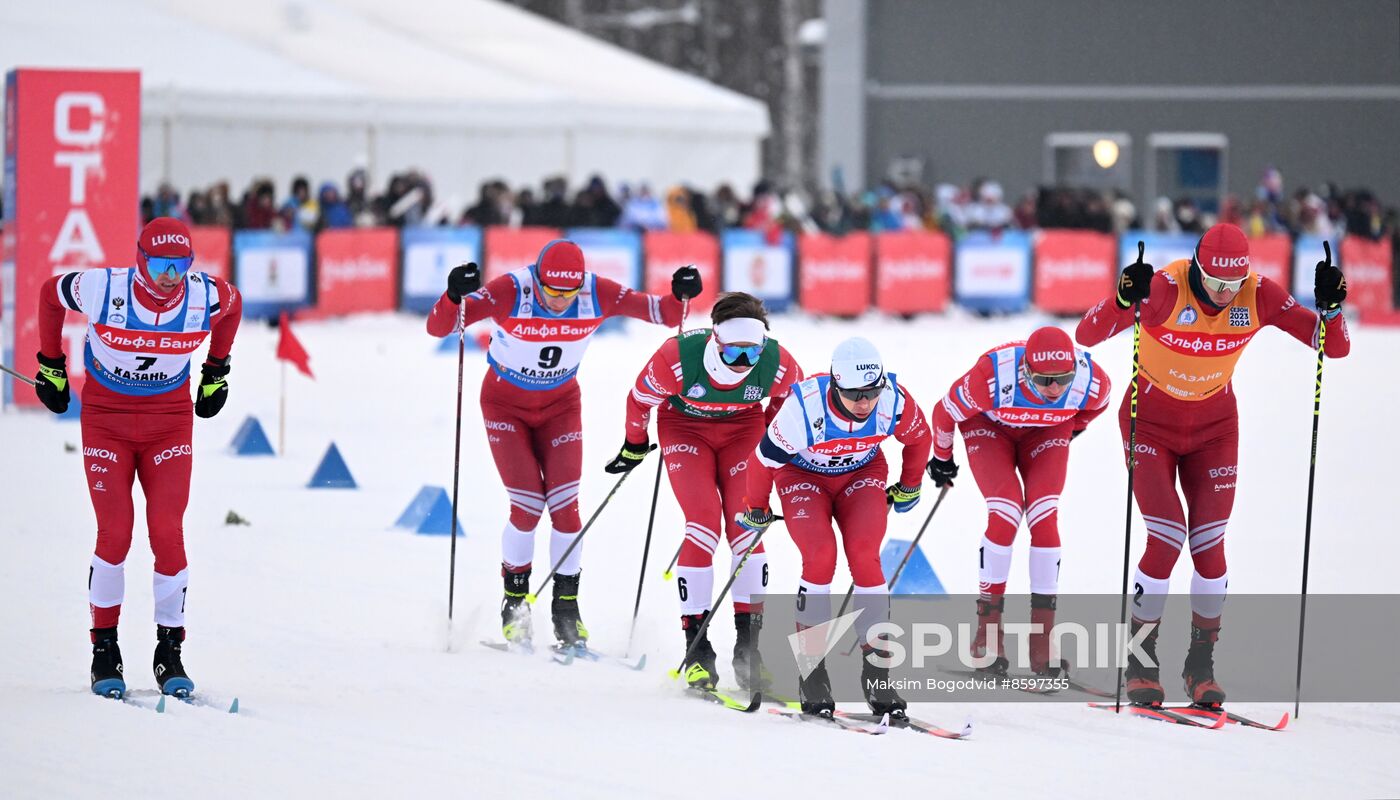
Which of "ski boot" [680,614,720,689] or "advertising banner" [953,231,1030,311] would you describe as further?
Answer: "advertising banner" [953,231,1030,311]

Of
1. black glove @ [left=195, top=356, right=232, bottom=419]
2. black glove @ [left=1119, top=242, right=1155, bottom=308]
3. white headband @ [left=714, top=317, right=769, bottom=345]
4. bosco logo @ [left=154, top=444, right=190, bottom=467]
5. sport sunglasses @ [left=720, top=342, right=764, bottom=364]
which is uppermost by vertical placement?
black glove @ [left=1119, top=242, right=1155, bottom=308]

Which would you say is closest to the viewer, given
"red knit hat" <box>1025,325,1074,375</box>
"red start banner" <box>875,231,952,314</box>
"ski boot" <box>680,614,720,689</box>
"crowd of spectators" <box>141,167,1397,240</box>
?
"ski boot" <box>680,614,720,689</box>

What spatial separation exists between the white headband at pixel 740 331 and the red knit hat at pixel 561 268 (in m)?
1.06

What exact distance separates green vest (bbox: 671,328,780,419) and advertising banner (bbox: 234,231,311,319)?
→ 46.1 ft

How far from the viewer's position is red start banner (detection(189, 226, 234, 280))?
70.2ft

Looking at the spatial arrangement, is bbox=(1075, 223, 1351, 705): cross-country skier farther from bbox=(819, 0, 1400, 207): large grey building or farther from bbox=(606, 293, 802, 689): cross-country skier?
bbox=(819, 0, 1400, 207): large grey building

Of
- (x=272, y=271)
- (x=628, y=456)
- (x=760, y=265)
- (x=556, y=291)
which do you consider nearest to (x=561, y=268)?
(x=556, y=291)

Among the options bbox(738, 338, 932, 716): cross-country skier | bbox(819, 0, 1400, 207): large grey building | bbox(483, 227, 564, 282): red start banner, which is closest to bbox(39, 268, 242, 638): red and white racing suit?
bbox(738, 338, 932, 716): cross-country skier

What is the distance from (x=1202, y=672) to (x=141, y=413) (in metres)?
4.50

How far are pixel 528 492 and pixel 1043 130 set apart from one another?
2858cm

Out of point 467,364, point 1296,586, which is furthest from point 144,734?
point 467,364

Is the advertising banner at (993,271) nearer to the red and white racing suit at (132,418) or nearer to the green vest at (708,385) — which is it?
the green vest at (708,385)

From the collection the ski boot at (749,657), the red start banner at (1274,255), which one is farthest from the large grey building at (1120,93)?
the ski boot at (749,657)

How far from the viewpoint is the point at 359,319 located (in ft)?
74.8
